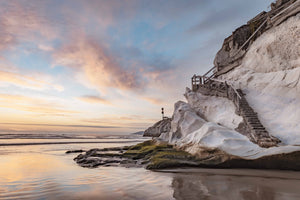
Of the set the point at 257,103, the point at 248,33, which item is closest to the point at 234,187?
the point at 257,103

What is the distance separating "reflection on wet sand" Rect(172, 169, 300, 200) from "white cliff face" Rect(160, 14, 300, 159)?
1.90 meters

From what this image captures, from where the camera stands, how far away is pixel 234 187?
5.72m

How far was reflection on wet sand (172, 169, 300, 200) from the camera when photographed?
493 cm

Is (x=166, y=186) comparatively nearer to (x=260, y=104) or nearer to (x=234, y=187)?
(x=234, y=187)

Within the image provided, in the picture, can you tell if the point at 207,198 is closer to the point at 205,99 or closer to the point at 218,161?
the point at 218,161

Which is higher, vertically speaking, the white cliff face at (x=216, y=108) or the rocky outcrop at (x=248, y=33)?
the rocky outcrop at (x=248, y=33)

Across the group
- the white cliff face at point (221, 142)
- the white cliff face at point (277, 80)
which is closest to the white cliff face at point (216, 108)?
the white cliff face at point (221, 142)

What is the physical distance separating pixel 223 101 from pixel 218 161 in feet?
22.4

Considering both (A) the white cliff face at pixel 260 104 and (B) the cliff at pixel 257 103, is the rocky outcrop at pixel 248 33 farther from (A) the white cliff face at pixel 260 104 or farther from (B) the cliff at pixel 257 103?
(A) the white cliff face at pixel 260 104

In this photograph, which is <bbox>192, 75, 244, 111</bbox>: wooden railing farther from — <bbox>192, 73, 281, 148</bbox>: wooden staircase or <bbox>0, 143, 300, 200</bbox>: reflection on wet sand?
<bbox>0, 143, 300, 200</bbox>: reflection on wet sand

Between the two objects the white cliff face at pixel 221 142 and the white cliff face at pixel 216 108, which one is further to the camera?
the white cliff face at pixel 216 108

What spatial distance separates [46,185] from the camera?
6.27 meters

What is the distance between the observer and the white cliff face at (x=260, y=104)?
891cm

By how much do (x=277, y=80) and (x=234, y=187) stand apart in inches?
366
